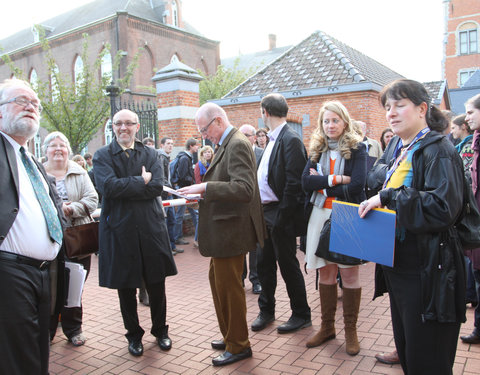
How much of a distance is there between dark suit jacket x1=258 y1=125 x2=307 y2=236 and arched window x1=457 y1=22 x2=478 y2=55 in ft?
172

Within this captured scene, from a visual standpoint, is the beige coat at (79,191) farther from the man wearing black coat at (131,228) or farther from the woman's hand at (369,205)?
the woman's hand at (369,205)

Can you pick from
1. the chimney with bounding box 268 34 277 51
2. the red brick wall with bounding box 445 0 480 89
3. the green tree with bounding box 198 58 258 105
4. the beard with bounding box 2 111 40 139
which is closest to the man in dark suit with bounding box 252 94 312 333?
the beard with bounding box 2 111 40 139

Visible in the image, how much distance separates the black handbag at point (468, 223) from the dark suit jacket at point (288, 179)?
1872 mm

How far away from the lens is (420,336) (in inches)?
87.9

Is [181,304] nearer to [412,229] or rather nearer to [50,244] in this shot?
[50,244]

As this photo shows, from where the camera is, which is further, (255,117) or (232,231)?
(255,117)

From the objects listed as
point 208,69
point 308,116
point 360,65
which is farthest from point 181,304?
point 208,69

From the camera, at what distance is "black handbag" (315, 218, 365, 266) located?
3.53m

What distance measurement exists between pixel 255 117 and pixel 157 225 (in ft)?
32.8

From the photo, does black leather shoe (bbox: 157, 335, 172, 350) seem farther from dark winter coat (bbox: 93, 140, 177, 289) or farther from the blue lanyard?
the blue lanyard

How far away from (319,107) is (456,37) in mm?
45447

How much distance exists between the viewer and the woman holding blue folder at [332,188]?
12.2 ft

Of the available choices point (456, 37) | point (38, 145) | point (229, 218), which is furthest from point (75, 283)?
point (456, 37)

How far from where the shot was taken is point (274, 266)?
4.47 m
